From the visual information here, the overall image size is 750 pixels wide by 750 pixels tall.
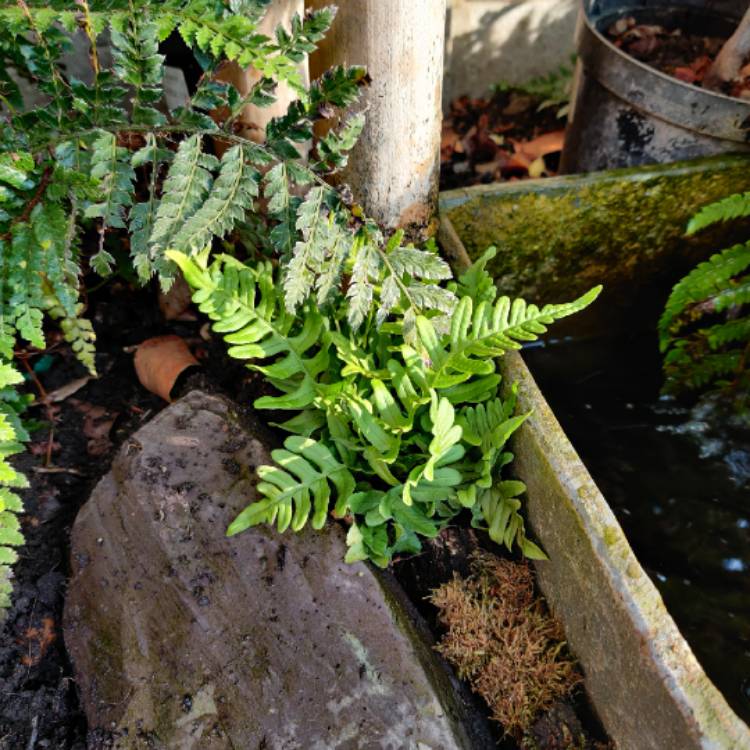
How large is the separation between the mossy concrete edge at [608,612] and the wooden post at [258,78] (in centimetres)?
116

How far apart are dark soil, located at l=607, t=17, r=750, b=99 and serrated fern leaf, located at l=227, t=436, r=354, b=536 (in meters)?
2.53

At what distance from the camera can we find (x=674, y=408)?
10.5 feet

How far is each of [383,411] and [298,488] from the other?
1.15ft

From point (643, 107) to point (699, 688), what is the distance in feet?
7.80

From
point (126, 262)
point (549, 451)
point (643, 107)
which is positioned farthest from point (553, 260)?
point (126, 262)

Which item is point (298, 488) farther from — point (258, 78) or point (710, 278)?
point (710, 278)

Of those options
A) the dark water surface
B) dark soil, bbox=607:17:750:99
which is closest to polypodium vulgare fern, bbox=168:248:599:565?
the dark water surface

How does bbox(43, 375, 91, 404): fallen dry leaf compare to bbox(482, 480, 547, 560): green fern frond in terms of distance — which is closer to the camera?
bbox(482, 480, 547, 560): green fern frond

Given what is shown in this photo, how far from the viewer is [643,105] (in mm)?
3031

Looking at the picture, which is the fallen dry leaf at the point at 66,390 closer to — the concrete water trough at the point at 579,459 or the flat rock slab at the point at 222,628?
the flat rock slab at the point at 222,628

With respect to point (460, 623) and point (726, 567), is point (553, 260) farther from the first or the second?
point (460, 623)

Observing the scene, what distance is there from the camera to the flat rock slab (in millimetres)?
1911

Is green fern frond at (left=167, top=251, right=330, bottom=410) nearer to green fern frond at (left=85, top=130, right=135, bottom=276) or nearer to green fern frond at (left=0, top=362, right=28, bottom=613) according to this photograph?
green fern frond at (left=85, top=130, right=135, bottom=276)

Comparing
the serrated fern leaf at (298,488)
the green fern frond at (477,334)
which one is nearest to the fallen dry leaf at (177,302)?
the serrated fern leaf at (298,488)
